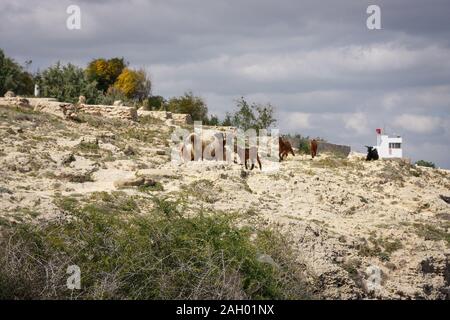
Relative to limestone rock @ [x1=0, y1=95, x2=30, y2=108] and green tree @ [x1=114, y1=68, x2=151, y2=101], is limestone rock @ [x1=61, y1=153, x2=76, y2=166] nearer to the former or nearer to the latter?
limestone rock @ [x1=0, y1=95, x2=30, y2=108]

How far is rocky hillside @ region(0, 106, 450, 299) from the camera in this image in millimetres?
13047

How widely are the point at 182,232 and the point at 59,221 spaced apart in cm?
186

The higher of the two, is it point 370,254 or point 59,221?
point 59,221

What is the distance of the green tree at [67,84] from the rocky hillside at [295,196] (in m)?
10.0

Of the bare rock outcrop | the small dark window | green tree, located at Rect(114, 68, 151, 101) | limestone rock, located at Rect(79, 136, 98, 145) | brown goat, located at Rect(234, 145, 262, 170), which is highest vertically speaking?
green tree, located at Rect(114, 68, 151, 101)

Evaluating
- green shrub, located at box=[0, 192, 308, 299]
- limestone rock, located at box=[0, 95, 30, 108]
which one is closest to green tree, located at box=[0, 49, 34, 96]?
limestone rock, located at box=[0, 95, 30, 108]

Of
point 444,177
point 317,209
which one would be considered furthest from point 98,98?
point 317,209

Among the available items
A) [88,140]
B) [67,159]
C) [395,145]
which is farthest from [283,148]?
[67,159]

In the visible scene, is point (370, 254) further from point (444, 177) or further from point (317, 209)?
point (444, 177)

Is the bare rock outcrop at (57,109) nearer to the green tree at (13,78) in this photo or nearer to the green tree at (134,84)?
the green tree at (13,78)

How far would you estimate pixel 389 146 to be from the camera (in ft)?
86.4

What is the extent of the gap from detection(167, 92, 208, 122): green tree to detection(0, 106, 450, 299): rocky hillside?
13133 mm

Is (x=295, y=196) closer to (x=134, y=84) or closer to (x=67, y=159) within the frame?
(x=67, y=159)

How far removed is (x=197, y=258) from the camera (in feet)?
33.1
